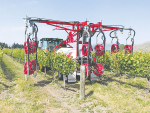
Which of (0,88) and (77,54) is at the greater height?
(77,54)

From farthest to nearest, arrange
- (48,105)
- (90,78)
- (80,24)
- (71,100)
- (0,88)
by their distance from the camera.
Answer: (90,78) → (80,24) → (0,88) → (71,100) → (48,105)

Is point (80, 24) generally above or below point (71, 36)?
above

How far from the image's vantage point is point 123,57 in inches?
472

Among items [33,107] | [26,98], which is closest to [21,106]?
[33,107]

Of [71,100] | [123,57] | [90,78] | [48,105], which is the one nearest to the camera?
[48,105]

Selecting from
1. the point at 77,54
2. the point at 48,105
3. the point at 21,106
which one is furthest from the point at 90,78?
the point at 21,106

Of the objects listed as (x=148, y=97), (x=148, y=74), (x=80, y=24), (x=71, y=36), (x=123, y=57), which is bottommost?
(x=148, y=97)

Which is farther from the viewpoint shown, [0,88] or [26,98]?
[0,88]

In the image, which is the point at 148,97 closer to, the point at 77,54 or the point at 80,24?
the point at 77,54

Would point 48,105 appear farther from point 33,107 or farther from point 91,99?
point 91,99

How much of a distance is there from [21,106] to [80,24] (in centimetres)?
865

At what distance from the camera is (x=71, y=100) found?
848cm

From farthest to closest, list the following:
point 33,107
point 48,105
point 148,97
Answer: point 148,97, point 48,105, point 33,107

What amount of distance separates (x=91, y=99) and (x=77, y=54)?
5.34m
